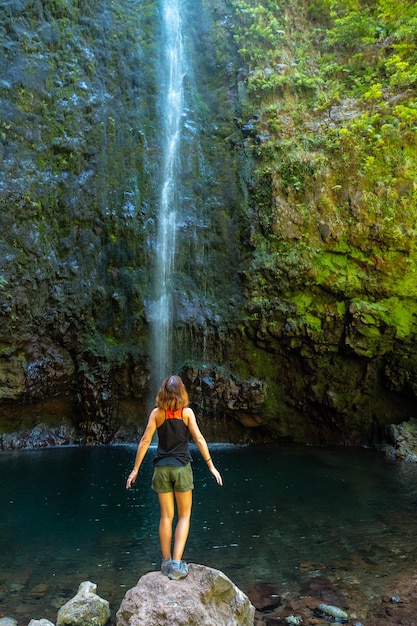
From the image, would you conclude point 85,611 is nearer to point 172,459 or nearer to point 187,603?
point 187,603

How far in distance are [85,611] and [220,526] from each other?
2949mm

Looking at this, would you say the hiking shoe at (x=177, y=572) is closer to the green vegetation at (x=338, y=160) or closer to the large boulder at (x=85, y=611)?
the large boulder at (x=85, y=611)

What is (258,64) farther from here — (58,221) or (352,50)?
(58,221)

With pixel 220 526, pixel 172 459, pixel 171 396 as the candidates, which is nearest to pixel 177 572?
pixel 172 459

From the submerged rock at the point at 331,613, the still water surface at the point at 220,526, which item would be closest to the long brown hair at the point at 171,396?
the still water surface at the point at 220,526

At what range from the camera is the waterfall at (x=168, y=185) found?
538 inches

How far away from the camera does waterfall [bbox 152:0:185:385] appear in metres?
13.7

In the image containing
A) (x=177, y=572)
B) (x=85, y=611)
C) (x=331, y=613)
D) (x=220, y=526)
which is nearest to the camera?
(x=177, y=572)

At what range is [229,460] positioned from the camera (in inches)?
447

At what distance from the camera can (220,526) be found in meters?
6.80

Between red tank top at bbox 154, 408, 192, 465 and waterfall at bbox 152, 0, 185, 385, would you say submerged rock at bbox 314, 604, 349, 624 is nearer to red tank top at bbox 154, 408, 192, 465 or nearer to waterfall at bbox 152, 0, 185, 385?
red tank top at bbox 154, 408, 192, 465

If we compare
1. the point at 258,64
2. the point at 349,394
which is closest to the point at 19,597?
the point at 349,394

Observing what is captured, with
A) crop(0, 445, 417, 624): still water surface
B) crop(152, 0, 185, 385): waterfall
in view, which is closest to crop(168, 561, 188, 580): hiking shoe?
crop(0, 445, 417, 624): still water surface

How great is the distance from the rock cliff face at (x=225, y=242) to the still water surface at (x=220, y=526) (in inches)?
109
